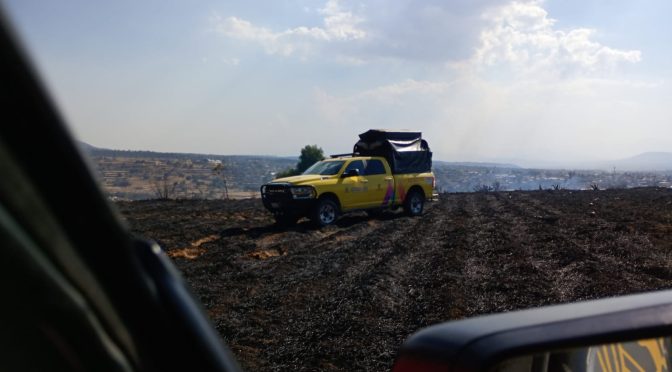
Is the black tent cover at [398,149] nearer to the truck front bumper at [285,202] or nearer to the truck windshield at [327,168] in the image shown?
the truck windshield at [327,168]

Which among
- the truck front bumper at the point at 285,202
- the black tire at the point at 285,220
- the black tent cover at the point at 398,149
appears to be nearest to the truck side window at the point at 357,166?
the black tent cover at the point at 398,149

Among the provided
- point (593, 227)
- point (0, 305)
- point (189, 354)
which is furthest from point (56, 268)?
point (593, 227)

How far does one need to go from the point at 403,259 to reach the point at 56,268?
9.94 meters

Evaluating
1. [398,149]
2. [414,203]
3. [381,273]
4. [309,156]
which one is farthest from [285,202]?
[309,156]

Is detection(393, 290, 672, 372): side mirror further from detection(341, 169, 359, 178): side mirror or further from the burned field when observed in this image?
detection(341, 169, 359, 178): side mirror

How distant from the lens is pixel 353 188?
15898 millimetres

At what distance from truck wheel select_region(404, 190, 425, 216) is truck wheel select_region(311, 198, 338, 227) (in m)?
3.62

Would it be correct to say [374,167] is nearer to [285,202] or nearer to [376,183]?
[376,183]

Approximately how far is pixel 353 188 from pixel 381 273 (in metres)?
6.96

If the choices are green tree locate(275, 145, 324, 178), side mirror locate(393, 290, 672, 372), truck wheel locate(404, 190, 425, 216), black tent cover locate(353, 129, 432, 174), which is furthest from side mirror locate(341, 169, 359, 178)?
green tree locate(275, 145, 324, 178)

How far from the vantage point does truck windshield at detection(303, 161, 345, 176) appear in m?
15.9

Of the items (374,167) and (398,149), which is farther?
(398,149)

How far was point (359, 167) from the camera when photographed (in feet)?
54.1

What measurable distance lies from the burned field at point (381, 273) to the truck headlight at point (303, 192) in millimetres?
902
